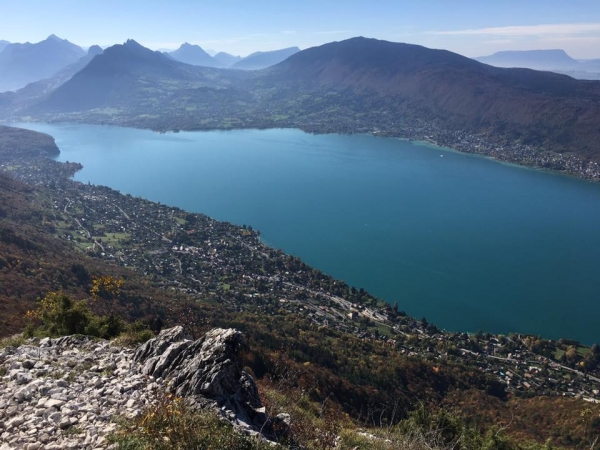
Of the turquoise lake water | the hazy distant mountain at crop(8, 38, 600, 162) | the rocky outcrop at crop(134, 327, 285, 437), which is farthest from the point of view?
the hazy distant mountain at crop(8, 38, 600, 162)

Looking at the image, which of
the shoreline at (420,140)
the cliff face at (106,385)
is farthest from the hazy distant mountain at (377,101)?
the cliff face at (106,385)

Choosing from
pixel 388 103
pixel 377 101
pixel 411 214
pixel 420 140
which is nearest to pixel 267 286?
pixel 411 214

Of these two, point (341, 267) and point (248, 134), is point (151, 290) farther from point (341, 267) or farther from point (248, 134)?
point (248, 134)

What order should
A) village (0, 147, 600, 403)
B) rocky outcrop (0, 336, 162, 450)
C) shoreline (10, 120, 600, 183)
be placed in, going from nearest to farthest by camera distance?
rocky outcrop (0, 336, 162, 450)
village (0, 147, 600, 403)
shoreline (10, 120, 600, 183)

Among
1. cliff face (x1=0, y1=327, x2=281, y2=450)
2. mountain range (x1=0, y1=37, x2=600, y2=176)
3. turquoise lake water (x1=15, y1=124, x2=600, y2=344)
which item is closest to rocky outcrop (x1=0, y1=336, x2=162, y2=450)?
cliff face (x1=0, y1=327, x2=281, y2=450)

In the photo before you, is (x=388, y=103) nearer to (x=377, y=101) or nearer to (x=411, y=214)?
(x=377, y=101)

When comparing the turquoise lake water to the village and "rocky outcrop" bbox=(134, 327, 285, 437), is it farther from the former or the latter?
"rocky outcrop" bbox=(134, 327, 285, 437)

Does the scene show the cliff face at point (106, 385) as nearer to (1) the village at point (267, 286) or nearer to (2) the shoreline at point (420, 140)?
(1) the village at point (267, 286)
